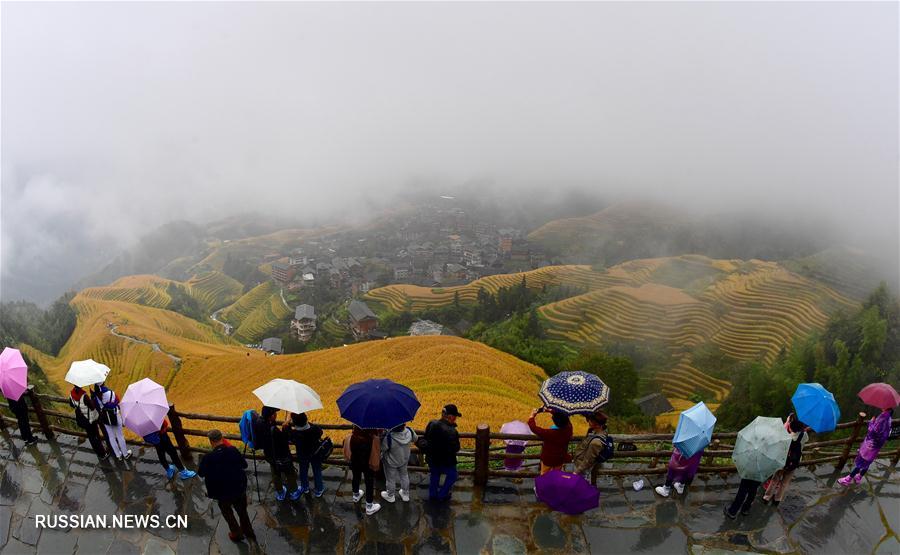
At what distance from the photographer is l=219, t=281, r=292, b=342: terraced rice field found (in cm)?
6619

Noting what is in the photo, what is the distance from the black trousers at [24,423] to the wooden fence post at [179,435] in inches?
93.3

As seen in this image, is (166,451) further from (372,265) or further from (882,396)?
(372,265)

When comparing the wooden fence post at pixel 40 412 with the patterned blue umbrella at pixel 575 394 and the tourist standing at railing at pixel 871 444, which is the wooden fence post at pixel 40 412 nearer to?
the patterned blue umbrella at pixel 575 394

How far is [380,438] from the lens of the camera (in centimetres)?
523

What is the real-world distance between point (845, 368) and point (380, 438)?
2839 cm

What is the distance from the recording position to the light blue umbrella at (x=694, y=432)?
5.31 metres

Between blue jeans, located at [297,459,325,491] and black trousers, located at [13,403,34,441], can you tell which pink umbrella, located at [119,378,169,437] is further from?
black trousers, located at [13,403,34,441]

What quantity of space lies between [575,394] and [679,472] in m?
1.85

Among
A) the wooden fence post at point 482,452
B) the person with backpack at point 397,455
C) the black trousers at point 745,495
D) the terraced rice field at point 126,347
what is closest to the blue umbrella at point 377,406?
the person with backpack at point 397,455

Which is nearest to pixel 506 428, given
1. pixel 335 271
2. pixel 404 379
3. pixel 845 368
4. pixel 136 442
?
pixel 136 442

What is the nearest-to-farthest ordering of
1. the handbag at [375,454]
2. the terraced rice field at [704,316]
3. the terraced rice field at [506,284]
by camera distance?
the handbag at [375,454] → the terraced rice field at [704,316] → the terraced rice field at [506,284]

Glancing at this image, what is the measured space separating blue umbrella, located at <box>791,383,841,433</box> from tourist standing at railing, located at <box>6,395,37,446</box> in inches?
390

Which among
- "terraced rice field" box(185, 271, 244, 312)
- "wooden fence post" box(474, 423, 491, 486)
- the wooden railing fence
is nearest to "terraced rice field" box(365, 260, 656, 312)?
"terraced rice field" box(185, 271, 244, 312)

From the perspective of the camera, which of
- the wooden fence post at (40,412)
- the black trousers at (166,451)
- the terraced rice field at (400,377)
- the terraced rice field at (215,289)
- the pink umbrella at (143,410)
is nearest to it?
the pink umbrella at (143,410)
